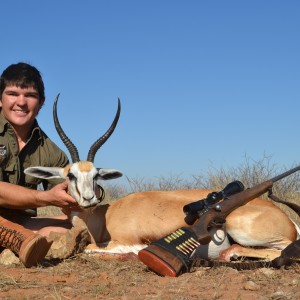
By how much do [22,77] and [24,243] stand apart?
199 centimetres

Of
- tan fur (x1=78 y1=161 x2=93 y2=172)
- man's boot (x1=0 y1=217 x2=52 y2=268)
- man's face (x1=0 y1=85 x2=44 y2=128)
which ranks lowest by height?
man's boot (x1=0 y1=217 x2=52 y2=268)

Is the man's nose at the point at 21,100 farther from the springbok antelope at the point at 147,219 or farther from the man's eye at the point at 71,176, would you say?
the man's eye at the point at 71,176

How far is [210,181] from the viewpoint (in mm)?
9859

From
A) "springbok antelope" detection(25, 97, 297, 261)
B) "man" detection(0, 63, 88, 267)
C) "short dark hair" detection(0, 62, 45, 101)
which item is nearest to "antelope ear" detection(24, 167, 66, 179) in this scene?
"springbok antelope" detection(25, 97, 297, 261)

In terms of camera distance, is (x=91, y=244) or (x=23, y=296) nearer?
(x=23, y=296)

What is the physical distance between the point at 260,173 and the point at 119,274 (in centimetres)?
609

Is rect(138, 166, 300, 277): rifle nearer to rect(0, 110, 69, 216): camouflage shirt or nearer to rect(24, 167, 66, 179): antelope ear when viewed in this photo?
rect(24, 167, 66, 179): antelope ear

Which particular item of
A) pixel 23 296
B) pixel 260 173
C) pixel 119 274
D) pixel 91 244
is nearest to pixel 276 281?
pixel 119 274

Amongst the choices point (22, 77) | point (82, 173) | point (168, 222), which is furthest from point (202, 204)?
point (22, 77)

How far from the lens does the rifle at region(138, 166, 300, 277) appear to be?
3.67 meters

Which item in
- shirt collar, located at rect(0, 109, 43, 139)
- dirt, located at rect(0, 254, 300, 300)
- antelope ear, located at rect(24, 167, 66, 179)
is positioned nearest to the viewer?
dirt, located at rect(0, 254, 300, 300)

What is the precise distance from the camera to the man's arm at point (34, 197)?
448 centimetres

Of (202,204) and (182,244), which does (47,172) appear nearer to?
(202,204)

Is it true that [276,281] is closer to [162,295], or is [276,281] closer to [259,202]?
[162,295]
